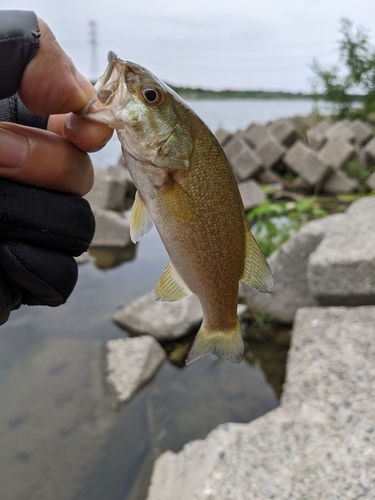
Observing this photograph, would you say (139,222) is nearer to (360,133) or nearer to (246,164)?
(246,164)

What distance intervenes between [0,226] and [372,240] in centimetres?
370

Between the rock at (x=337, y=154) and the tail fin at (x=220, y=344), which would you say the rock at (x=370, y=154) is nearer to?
the rock at (x=337, y=154)

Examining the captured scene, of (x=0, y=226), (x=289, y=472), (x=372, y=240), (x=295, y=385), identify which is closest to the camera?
(x=0, y=226)

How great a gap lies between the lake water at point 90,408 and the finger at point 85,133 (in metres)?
2.78

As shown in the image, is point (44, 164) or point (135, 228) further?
point (135, 228)

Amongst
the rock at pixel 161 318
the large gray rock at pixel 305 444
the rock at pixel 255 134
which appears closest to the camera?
the large gray rock at pixel 305 444

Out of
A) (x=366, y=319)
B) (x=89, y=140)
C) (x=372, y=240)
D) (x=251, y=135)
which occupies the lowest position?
(x=251, y=135)

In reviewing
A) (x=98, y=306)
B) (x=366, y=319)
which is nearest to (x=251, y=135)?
(x=98, y=306)

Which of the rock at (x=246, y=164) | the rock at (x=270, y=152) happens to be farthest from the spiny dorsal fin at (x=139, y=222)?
the rock at (x=270, y=152)

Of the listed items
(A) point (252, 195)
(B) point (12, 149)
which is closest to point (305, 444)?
(B) point (12, 149)

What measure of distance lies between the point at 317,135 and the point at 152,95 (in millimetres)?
17755

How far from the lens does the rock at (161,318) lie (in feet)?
16.5

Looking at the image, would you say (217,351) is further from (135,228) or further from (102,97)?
(102,97)

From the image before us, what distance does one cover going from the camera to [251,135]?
18172mm
